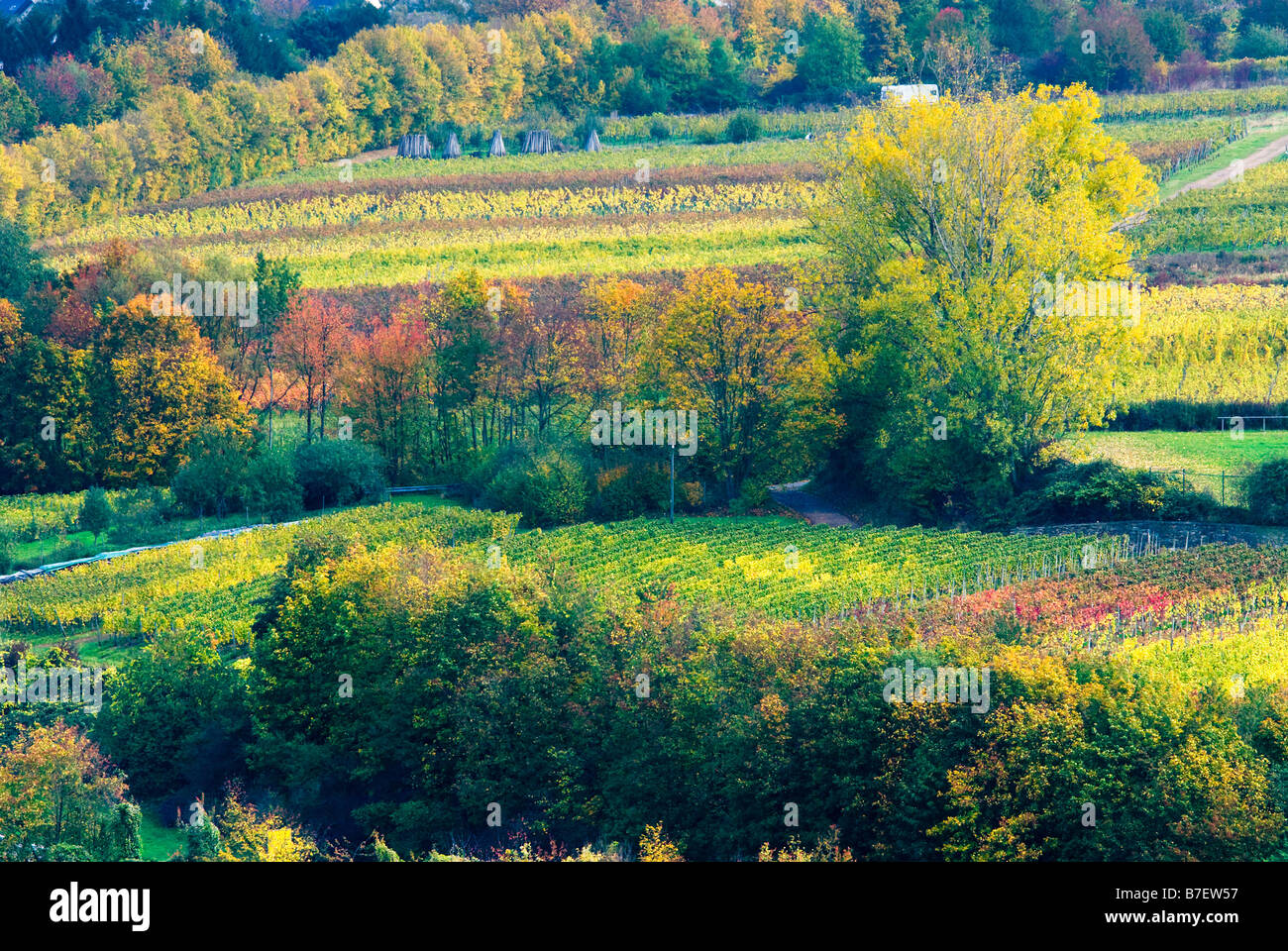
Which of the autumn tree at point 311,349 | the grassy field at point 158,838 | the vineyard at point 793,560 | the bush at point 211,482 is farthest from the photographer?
the autumn tree at point 311,349

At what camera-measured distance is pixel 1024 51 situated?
373 feet

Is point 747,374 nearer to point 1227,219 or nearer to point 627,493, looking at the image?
point 627,493

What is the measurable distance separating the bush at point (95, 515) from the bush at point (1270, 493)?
3743 centimetres

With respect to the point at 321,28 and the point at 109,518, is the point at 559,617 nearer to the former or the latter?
the point at 109,518

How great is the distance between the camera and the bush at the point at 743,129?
104500 mm

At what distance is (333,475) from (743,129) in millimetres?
55996

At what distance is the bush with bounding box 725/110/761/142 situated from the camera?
104 meters

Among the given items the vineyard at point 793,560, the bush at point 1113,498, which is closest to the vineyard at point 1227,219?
the bush at point 1113,498

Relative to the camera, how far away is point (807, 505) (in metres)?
53.5

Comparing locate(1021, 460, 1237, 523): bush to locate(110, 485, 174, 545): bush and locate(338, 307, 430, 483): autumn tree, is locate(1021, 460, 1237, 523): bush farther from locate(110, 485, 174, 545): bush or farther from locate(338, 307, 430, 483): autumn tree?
locate(110, 485, 174, 545): bush

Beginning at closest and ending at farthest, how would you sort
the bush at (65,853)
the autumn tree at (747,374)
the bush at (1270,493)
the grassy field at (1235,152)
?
the bush at (65,853), the bush at (1270,493), the autumn tree at (747,374), the grassy field at (1235,152)

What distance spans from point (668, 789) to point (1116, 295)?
27.1 metres

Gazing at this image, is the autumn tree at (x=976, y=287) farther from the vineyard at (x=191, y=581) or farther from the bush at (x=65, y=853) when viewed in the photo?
the bush at (x=65, y=853)

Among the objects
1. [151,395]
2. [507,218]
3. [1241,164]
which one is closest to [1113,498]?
[151,395]
